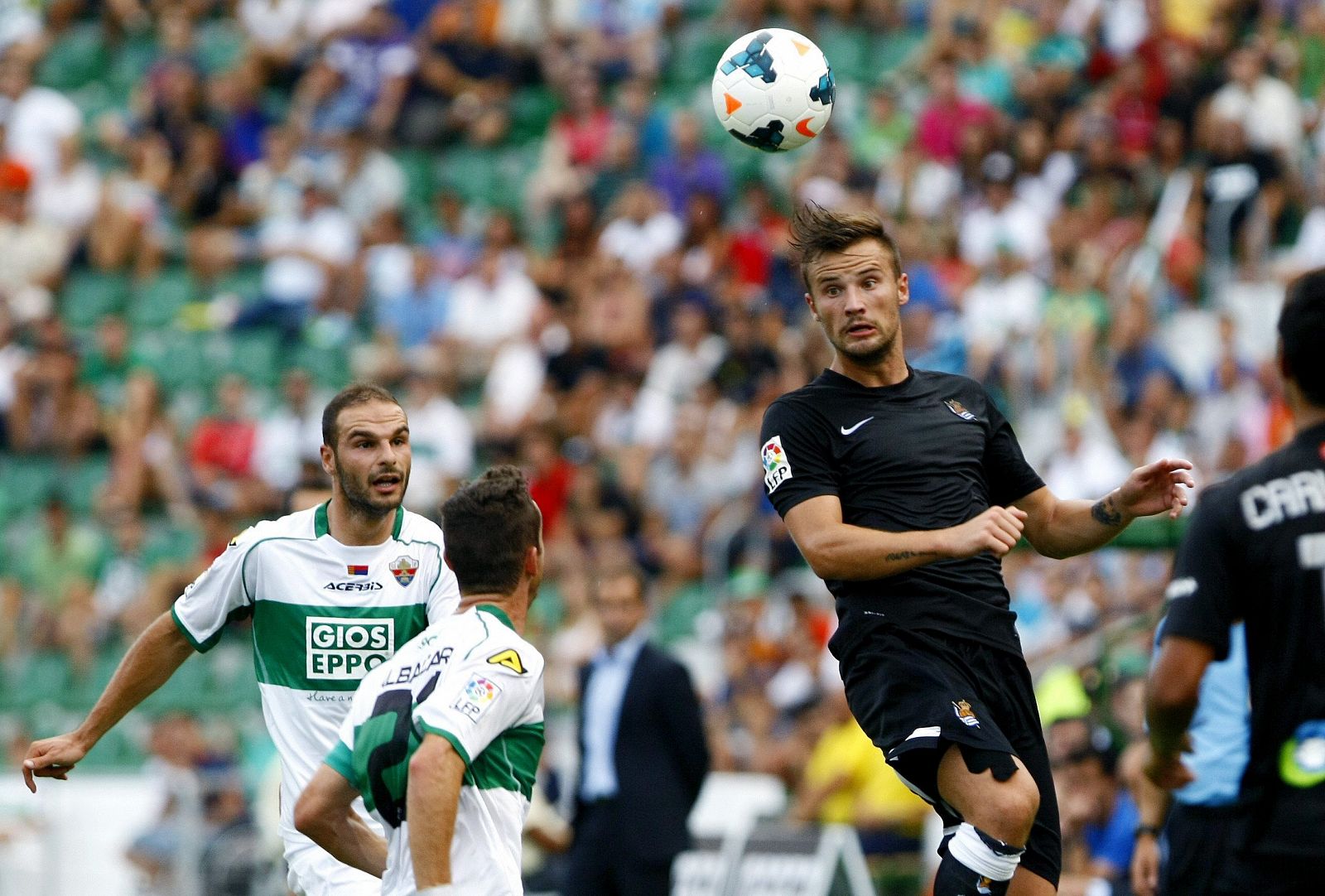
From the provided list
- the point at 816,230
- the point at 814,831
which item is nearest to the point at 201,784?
the point at 814,831

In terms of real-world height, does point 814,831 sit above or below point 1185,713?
below

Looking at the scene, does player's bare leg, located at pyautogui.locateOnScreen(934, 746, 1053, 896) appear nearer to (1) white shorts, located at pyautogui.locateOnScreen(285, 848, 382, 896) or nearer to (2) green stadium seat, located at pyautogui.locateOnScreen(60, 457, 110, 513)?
(1) white shorts, located at pyautogui.locateOnScreen(285, 848, 382, 896)

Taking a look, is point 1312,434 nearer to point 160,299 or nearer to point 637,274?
point 637,274

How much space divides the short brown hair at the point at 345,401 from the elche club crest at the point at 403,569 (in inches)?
19.5

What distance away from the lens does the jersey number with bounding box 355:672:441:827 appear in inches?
217

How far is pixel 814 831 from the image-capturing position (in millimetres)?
12391

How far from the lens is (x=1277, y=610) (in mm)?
5000

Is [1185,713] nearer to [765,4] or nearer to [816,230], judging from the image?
[816,230]

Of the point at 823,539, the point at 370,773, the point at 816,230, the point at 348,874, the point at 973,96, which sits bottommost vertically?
the point at 348,874

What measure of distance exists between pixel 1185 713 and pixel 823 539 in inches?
58.3

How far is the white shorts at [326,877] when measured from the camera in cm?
708

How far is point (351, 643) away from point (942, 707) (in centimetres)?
225

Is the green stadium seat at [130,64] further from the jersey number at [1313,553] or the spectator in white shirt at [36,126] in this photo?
the jersey number at [1313,553]

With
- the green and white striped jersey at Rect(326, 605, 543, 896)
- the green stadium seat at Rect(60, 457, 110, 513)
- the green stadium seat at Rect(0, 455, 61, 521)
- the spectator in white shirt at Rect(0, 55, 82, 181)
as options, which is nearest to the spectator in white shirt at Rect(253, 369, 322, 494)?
the green stadium seat at Rect(60, 457, 110, 513)
